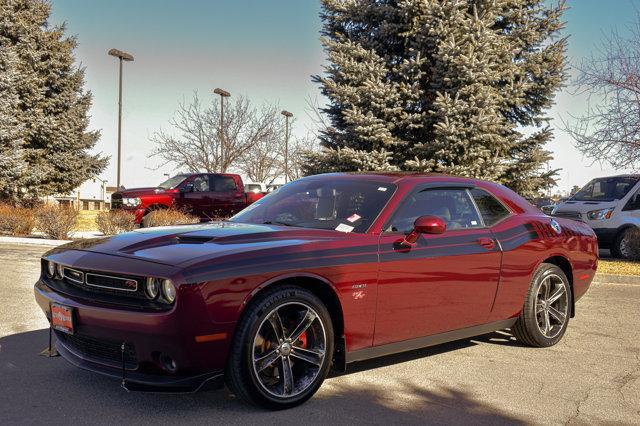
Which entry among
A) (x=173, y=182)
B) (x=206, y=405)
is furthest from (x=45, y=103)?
(x=206, y=405)

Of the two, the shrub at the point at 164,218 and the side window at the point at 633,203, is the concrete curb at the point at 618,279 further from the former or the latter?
the shrub at the point at 164,218

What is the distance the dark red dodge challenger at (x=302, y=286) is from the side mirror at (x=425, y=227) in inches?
0.6

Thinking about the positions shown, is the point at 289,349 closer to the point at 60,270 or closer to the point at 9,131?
the point at 60,270

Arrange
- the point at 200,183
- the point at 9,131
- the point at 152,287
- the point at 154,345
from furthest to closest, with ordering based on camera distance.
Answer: the point at 9,131, the point at 200,183, the point at 152,287, the point at 154,345

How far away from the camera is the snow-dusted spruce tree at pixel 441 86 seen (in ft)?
48.2

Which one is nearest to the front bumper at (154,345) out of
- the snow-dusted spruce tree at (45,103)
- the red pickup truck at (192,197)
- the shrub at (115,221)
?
the shrub at (115,221)

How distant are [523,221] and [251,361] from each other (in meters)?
3.16

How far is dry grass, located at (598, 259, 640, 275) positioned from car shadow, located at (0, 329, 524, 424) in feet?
26.2

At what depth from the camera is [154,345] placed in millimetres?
3676

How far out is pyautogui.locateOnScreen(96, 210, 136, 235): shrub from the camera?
55.8 ft

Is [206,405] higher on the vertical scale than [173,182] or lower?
lower

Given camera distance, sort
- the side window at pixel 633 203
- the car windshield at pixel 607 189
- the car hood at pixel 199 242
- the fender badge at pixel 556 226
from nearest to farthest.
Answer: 1. the car hood at pixel 199 242
2. the fender badge at pixel 556 226
3. the side window at pixel 633 203
4. the car windshield at pixel 607 189

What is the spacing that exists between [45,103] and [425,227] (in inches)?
1166

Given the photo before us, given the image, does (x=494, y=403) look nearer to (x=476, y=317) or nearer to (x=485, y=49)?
(x=476, y=317)
